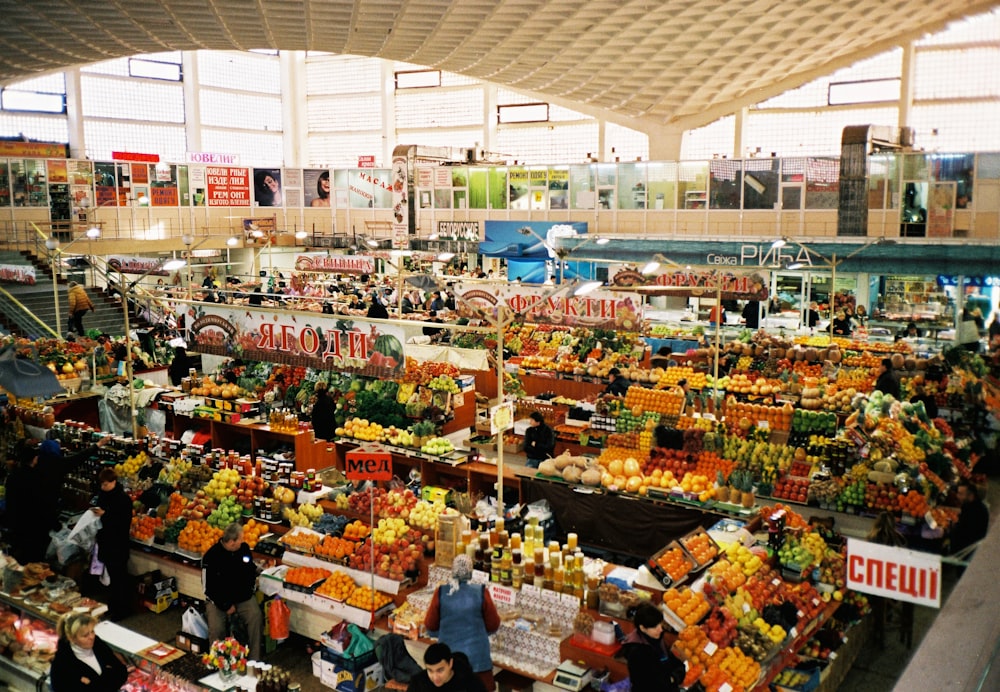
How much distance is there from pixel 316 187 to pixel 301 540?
29.5m

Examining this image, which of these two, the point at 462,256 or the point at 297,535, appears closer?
the point at 297,535

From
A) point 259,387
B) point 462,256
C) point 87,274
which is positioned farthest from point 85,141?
point 259,387

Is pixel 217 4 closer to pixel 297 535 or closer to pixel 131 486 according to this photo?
pixel 131 486

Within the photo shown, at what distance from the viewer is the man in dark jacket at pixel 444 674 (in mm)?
4691

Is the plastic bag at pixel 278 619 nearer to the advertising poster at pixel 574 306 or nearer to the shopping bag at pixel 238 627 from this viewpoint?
the shopping bag at pixel 238 627

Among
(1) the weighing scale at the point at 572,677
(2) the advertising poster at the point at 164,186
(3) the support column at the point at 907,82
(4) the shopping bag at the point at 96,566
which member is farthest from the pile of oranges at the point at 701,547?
(2) the advertising poster at the point at 164,186

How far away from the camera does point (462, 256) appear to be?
99.6ft

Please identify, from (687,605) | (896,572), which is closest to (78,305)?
(687,605)

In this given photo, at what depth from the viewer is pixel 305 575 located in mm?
7816

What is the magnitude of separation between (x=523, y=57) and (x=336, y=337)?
18831 millimetres

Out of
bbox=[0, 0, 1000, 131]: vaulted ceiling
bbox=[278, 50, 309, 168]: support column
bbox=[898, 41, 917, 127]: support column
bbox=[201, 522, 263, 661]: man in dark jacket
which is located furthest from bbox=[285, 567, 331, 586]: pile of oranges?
bbox=[278, 50, 309, 168]: support column

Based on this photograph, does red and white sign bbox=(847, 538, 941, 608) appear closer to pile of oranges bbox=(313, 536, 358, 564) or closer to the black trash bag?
the black trash bag

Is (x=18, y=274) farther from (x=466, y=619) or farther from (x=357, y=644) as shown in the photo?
(x=466, y=619)

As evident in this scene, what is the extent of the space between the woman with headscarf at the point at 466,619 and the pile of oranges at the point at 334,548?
2065mm
